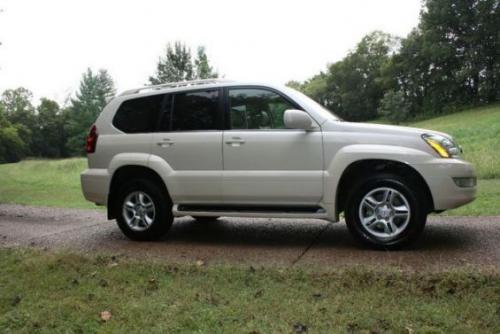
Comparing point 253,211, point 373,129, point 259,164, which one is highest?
point 373,129

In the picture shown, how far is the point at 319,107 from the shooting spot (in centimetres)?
608

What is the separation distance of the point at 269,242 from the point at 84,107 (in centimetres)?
8256

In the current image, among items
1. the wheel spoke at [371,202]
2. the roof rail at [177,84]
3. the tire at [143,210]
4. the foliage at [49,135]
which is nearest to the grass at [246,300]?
the wheel spoke at [371,202]

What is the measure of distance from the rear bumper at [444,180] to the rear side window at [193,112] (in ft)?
8.15

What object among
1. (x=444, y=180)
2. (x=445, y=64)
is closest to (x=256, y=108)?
(x=444, y=180)

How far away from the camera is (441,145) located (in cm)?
538

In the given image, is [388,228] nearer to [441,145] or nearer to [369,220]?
[369,220]

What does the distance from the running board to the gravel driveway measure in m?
0.41

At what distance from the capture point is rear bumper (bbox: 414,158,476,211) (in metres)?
5.25

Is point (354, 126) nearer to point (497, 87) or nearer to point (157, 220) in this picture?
point (157, 220)

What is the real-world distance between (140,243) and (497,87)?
196 feet

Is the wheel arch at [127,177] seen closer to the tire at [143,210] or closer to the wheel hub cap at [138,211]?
the tire at [143,210]

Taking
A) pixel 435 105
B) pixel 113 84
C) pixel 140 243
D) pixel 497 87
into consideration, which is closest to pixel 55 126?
pixel 113 84

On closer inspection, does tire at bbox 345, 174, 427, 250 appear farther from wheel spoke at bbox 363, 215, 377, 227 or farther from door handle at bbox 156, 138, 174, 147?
door handle at bbox 156, 138, 174, 147
